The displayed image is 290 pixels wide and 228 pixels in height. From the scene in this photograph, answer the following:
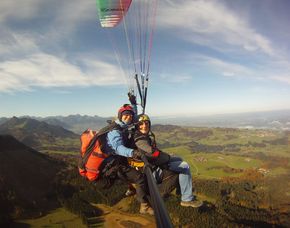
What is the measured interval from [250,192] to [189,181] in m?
144

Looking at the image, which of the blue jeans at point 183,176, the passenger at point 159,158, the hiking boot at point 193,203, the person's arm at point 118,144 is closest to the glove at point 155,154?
the passenger at point 159,158

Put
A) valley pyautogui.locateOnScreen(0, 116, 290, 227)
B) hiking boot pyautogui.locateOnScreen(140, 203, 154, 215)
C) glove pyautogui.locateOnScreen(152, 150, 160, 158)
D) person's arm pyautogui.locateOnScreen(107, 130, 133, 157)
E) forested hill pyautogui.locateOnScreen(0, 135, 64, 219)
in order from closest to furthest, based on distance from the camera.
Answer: glove pyautogui.locateOnScreen(152, 150, 160, 158) → person's arm pyautogui.locateOnScreen(107, 130, 133, 157) → hiking boot pyautogui.locateOnScreen(140, 203, 154, 215) → forested hill pyautogui.locateOnScreen(0, 135, 64, 219) → valley pyautogui.locateOnScreen(0, 116, 290, 227)

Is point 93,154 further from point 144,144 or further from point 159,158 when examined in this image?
point 159,158

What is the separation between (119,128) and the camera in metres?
7.14

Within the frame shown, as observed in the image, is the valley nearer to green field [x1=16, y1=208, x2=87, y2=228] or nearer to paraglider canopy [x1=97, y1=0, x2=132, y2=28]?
green field [x1=16, y1=208, x2=87, y2=228]

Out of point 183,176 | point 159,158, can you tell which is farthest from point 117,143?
point 183,176

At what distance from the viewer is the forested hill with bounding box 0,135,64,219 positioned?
84.6m

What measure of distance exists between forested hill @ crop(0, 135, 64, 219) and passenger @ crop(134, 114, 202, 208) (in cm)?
8783

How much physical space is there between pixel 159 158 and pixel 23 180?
99.1 metres

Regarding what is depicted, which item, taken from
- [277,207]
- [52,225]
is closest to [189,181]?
[52,225]

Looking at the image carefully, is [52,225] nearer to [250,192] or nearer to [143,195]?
[143,195]

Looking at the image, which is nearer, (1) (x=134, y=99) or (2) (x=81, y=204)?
(1) (x=134, y=99)

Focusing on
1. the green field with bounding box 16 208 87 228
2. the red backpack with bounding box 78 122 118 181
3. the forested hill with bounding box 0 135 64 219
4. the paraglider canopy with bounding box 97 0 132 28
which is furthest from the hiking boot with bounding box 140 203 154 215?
the forested hill with bounding box 0 135 64 219

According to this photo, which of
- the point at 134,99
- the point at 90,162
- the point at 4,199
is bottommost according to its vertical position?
the point at 4,199
